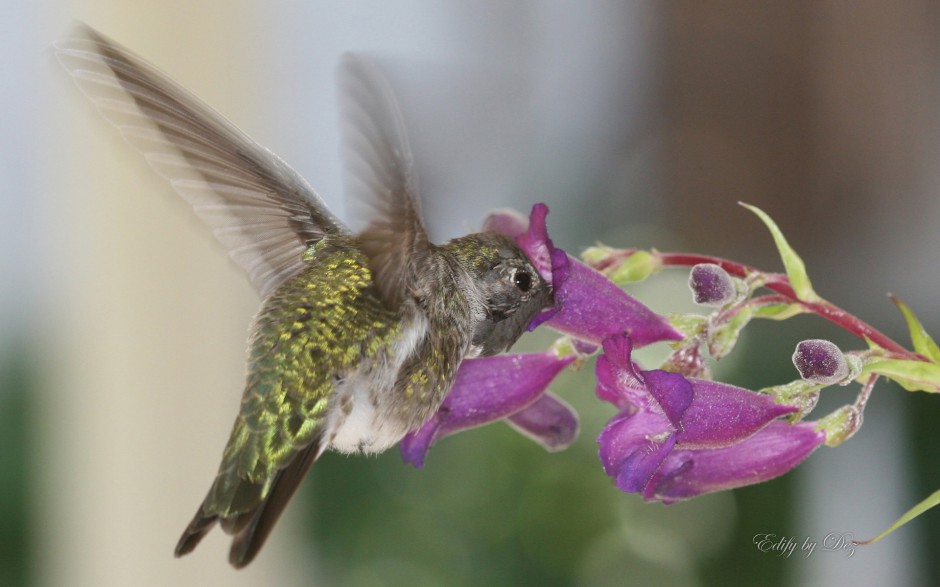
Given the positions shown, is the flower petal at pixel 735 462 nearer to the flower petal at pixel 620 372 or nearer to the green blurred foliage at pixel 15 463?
the flower petal at pixel 620 372

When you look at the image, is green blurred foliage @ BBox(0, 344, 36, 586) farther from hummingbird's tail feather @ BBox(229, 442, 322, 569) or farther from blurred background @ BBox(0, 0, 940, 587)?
hummingbird's tail feather @ BBox(229, 442, 322, 569)

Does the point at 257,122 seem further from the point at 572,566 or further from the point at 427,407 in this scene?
the point at 427,407

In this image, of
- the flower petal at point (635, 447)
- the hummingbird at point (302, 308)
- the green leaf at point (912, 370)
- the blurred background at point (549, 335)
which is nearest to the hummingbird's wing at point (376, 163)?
the hummingbird at point (302, 308)

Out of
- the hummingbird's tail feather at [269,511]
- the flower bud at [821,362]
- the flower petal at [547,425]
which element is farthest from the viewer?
the flower petal at [547,425]

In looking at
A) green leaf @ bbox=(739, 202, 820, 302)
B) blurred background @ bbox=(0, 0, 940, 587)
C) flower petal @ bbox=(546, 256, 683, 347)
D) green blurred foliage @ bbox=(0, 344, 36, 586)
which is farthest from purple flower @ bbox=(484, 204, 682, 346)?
green blurred foliage @ bbox=(0, 344, 36, 586)

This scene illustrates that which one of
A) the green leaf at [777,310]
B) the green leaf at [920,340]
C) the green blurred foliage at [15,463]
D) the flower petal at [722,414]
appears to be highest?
the green leaf at [777,310]

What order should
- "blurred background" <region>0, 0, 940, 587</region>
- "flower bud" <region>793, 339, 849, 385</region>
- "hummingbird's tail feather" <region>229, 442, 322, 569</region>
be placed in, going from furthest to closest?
"blurred background" <region>0, 0, 940, 587</region> → "hummingbird's tail feather" <region>229, 442, 322, 569</region> → "flower bud" <region>793, 339, 849, 385</region>

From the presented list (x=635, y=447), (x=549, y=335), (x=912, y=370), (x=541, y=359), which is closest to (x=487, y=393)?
(x=541, y=359)
